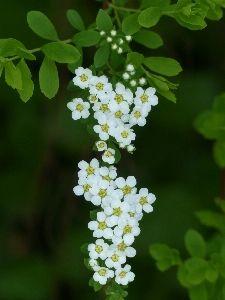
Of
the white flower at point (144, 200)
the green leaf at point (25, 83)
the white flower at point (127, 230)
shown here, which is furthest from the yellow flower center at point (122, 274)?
the green leaf at point (25, 83)

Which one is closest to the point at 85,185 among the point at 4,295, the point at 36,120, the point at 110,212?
the point at 110,212

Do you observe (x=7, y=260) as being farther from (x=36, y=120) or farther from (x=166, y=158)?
(x=166, y=158)

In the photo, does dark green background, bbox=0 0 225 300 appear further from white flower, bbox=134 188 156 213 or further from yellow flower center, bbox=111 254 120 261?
yellow flower center, bbox=111 254 120 261

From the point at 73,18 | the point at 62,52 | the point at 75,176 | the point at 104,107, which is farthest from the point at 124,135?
the point at 75,176

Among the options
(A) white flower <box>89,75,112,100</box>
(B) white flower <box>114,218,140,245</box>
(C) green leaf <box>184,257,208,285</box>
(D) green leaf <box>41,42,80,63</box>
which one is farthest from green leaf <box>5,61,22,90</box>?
(C) green leaf <box>184,257,208,285</box>

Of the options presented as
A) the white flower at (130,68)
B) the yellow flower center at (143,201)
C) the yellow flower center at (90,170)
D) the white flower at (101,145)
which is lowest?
the yellow flower center at (143,201)

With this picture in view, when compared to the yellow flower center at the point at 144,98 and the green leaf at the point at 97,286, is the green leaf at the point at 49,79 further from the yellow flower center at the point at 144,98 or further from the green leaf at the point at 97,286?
the green leaf at the point at 97,286
